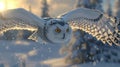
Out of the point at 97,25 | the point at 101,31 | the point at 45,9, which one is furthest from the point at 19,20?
the point at 45,9

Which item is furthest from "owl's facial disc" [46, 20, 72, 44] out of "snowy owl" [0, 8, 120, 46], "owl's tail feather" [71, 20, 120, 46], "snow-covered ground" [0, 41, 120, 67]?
"snow-covered ground" [0, 41, 120, 67]

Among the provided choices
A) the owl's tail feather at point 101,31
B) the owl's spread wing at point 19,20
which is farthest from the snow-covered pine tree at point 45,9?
the owl's spread wing at point 19,20

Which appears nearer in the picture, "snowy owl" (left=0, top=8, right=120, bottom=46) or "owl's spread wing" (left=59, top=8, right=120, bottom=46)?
"snowy owl" (left=0, top=8, right=120, bottom=46)

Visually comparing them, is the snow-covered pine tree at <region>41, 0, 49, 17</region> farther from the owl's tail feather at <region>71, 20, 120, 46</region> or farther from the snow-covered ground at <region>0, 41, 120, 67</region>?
the owl's tail feather at <region>71, 20, 120, 46</region>

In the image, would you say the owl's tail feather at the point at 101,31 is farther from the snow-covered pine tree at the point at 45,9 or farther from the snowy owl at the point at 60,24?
the snow-covered pine tree at the point at 45,9

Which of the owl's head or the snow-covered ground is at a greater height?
the owl's head

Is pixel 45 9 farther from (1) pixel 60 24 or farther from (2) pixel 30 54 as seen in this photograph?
(1) pixel 60 24

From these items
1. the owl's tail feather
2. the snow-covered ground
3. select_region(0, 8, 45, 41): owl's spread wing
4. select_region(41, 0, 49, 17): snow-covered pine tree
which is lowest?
the snow-covered ground
